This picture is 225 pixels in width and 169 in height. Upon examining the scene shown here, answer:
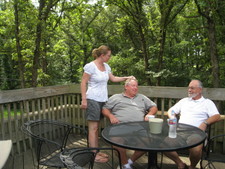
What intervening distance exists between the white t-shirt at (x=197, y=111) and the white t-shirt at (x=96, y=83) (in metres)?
1.07

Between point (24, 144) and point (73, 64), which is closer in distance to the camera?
point (24, 144)

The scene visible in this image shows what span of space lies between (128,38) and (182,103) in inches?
292

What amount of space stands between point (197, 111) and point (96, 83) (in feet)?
4.31

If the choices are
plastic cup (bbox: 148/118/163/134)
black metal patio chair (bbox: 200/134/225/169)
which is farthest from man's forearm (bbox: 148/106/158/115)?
plastic cup (bbox: 148/118/163/134)

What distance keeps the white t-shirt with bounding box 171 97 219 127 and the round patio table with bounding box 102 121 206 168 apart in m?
0.42

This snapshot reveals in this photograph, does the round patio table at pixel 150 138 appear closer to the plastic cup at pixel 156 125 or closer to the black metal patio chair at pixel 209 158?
the plastic cup at pixel 156 125

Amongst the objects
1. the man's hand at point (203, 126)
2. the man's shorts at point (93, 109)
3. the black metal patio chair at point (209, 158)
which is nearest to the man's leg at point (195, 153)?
the black metal patio chair at point (209, 158)

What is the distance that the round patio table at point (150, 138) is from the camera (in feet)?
5.50

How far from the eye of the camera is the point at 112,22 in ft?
34.7

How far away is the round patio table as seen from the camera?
1.68 meters

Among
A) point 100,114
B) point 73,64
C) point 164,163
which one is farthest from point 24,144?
point 73,64

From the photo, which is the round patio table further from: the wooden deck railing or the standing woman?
the wooden deck railing

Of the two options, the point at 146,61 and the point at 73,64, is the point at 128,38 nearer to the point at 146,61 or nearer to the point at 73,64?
the point at 146,61

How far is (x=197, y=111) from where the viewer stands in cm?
263
